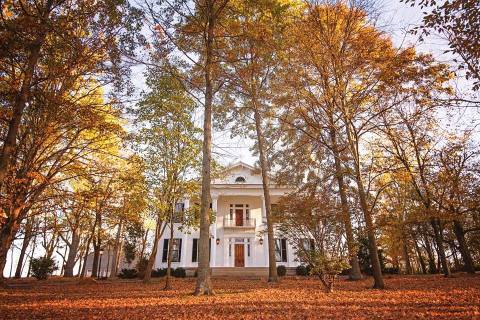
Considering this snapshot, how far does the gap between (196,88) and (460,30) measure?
9.05 m

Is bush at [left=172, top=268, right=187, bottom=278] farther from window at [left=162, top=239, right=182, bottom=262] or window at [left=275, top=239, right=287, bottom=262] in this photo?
window at [left=275, top=239, right=287, bottom=262]

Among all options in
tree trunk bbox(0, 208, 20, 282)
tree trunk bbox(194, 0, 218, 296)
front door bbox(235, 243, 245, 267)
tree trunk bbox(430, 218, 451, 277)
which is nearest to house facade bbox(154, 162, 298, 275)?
front door bbox(235, 243, 245, 267)

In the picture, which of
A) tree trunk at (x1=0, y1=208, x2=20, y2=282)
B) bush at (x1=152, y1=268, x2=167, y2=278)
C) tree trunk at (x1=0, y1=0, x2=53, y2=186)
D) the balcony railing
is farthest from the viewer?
the balcony railing

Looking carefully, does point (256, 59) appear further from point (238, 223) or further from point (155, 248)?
point (238, 223)

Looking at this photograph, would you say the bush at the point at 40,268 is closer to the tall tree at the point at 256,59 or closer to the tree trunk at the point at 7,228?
the tree trunk at the point at 7,228

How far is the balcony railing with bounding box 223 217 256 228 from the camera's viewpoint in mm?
25625

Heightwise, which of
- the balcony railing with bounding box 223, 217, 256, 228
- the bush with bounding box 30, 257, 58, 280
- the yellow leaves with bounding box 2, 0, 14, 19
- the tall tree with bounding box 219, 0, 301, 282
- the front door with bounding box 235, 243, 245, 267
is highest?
the tall tree with bounding box 219, 0, 301, 282

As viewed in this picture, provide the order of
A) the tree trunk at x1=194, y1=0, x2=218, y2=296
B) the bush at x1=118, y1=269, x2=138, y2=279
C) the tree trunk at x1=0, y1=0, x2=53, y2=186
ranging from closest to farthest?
the tree trunk at x1=0, y1=0, x2=53, y2=186
the tree trunk at x1=194, y1=0, x2=218, y2=296
the bush at x1=118, y1=269, x2=138, y2=279

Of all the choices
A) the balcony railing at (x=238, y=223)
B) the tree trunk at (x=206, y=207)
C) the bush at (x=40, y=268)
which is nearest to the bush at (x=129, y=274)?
the bush at (x=40, y=268)

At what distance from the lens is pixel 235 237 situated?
25.3 meters

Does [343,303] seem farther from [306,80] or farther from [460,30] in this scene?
[306,80]

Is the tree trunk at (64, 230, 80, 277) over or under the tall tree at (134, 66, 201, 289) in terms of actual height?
under

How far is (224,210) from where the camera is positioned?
2684cm

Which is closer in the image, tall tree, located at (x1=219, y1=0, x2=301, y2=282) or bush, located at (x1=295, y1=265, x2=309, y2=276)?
tall tree, located at (x1=219, y1=0, x2=301, y2=282)
